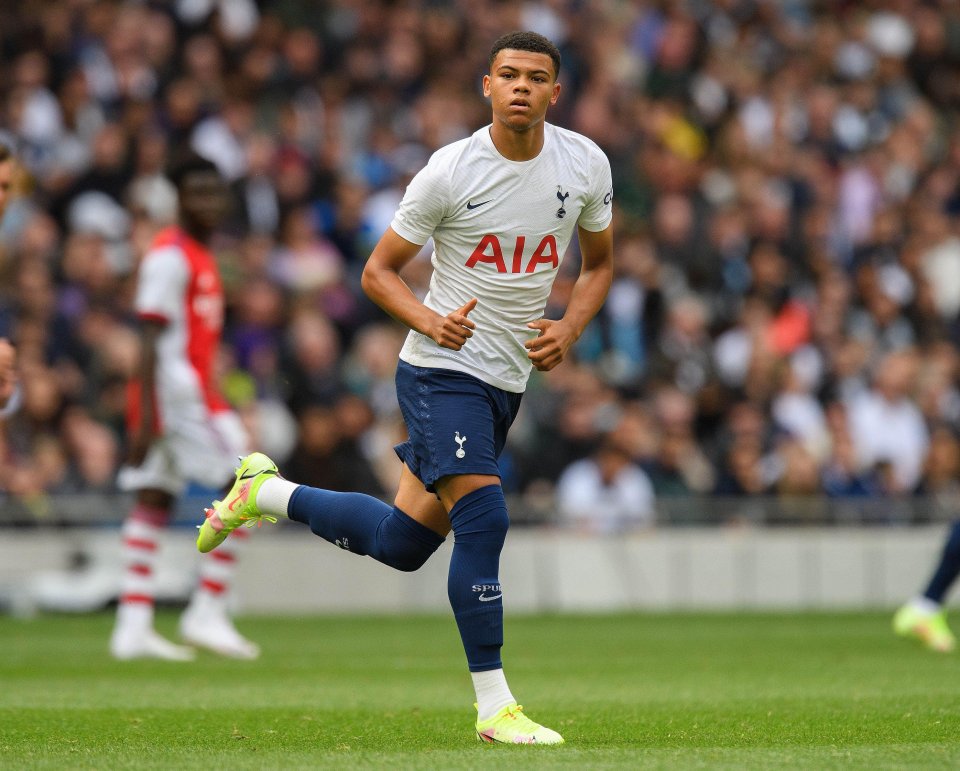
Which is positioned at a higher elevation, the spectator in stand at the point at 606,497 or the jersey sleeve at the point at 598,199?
the jersey sleeve at the point at 598,199

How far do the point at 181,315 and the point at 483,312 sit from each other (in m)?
4.64

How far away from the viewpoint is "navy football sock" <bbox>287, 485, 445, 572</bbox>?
6938 millimetres

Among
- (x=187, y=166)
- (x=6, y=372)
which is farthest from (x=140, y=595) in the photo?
(x=6, y=372)

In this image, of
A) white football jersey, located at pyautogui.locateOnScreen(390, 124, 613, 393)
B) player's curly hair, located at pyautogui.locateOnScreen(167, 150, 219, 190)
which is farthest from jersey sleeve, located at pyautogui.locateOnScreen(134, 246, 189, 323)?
white football jersey, located at pyautogui.locateOnScreen(390, 124, 613, 393)

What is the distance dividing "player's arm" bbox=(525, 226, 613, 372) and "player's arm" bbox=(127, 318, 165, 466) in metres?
4.43

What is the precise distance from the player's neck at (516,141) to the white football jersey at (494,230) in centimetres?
3

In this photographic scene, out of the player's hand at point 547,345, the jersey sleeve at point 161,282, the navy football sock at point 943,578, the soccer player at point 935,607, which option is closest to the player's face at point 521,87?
the player's hand at point 547,345

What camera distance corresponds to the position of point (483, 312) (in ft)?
22.3

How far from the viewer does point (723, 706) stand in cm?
770

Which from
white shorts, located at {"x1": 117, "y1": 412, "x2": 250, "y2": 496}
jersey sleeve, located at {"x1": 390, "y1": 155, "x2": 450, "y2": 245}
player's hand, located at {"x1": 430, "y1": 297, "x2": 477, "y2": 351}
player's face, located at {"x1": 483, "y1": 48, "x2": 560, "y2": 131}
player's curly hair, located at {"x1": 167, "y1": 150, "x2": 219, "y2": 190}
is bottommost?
white shorts, located at {"x1": 117, "y1": 412, "x2": 250, "y2": 496}

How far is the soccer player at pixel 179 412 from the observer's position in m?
10.8

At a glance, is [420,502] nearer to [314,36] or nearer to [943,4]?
[314,36]

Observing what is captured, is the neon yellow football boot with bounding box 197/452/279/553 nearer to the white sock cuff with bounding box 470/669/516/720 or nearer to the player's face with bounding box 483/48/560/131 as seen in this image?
the white sock cuff with bounding box 470/669/516/720

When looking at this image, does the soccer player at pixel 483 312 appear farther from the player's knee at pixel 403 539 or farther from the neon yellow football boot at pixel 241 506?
the neon yellow football boot at pixel 241 506
